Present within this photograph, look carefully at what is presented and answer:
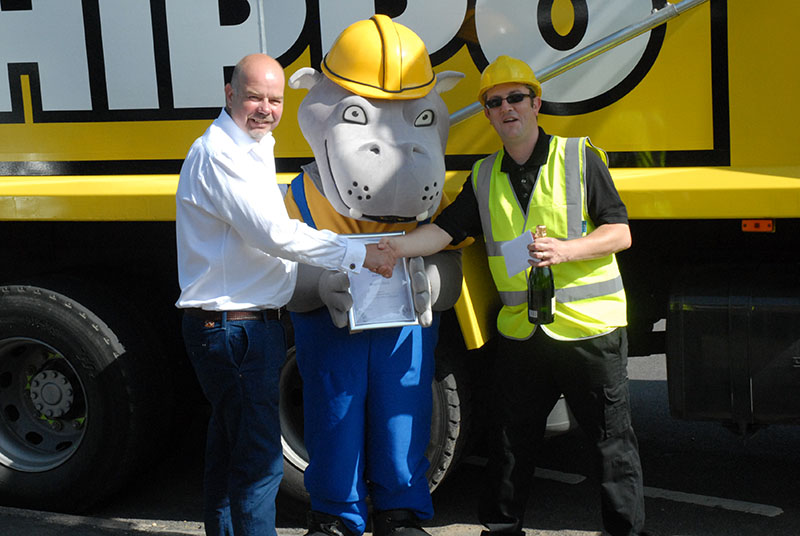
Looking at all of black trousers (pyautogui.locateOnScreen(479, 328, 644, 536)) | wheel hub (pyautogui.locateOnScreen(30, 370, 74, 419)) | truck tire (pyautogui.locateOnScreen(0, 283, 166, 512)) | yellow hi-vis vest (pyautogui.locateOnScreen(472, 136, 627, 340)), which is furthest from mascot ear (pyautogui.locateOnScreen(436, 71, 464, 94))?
wheel hub (pyautogui.locateOnScreen(30, 370, 74, 419))

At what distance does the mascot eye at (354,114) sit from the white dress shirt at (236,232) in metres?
0.27

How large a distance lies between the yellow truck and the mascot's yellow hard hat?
1.10 ft

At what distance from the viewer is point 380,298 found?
3197mm

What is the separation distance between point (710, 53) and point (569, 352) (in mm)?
1132

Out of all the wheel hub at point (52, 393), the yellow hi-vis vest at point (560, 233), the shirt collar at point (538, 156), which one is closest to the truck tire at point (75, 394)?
the wheel hub at point (52, 393)

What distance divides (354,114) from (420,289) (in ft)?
2.02

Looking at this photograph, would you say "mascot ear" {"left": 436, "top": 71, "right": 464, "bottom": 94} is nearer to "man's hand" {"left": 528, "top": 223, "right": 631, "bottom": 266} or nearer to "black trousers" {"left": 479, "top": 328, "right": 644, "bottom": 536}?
"man's hand" {"left": 528, "top": 223, "right": 631, "bottom": 266}

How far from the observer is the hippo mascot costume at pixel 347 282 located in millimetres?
3180

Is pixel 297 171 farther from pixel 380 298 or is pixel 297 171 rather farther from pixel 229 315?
pixel 229 315

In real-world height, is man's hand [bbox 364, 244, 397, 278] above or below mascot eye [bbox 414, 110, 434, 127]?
below

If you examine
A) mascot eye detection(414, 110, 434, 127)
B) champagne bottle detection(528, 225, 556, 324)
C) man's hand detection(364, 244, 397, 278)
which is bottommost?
champagne bottle detection(528, 225, 556, 324)

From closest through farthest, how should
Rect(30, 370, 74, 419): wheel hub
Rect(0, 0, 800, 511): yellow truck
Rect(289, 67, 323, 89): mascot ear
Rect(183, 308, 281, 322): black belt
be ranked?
Rect(183, 308, 281, 322): black belt, Rect(289, 67, 323, 89): mascot ear, Rect(0, 0, 800, 511): yellow truck, Rect(30, 370, 74, 419): wheel hub

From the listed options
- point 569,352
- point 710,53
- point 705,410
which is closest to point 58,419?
point 569,352

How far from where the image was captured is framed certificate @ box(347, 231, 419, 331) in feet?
10.4
